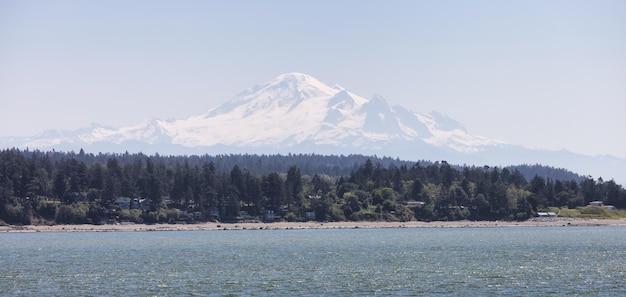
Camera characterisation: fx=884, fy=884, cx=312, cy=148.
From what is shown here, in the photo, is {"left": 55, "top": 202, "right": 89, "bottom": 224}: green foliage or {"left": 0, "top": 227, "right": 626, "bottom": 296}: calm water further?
{"left": 55, "top": 202, "right": 89, "bottom": 224}: green foliage

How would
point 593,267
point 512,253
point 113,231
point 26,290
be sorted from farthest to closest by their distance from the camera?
point 113,231 < point 512,253 < point 593,267 < point 26,290

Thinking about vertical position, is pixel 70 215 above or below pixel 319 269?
above

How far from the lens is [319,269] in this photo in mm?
83188

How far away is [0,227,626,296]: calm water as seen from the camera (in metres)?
65.4

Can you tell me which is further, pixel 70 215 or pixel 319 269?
pixel 70 215

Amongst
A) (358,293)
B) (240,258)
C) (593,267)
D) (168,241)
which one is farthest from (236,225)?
(358,293)

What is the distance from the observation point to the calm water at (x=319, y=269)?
6538cm

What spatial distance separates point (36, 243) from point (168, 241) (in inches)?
792

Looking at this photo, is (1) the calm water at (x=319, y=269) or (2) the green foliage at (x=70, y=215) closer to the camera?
(1) the calm water at (x=319, y=269)

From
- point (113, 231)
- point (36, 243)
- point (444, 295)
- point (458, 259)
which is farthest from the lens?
point (113, 231)

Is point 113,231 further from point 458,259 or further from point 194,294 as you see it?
point 194,294

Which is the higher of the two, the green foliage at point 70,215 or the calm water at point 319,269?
the green foliage at point 70,215

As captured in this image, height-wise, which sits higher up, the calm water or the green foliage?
the green foliage

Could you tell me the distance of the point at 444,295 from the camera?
6128cm
